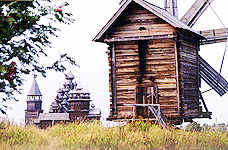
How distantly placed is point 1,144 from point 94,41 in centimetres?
969

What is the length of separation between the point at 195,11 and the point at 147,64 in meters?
5.89

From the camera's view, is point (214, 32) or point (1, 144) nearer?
point (1, 144)

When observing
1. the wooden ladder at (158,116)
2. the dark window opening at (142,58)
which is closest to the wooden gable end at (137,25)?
the dark window opening at (142,58)

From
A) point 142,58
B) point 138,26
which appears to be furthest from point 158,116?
point 138,26

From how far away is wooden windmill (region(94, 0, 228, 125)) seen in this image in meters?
20.5

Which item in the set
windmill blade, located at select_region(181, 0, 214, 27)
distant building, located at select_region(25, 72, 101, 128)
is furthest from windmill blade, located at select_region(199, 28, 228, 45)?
distant building, located at select_region(25, 72, 101, 128)

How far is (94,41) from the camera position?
22.2m

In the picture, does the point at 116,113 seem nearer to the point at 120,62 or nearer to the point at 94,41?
the point at 120,62

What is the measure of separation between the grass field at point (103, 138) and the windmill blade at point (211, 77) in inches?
236

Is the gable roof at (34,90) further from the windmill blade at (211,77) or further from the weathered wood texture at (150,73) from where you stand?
the weathered wood texture at (150,73)

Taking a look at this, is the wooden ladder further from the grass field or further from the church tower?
the church tower

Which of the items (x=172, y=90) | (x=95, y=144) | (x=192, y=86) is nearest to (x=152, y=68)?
(x=172, y=90)

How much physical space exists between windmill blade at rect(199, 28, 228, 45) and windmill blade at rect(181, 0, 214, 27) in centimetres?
92

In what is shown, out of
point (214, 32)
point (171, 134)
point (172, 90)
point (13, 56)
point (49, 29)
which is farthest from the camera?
point (214, 32)
